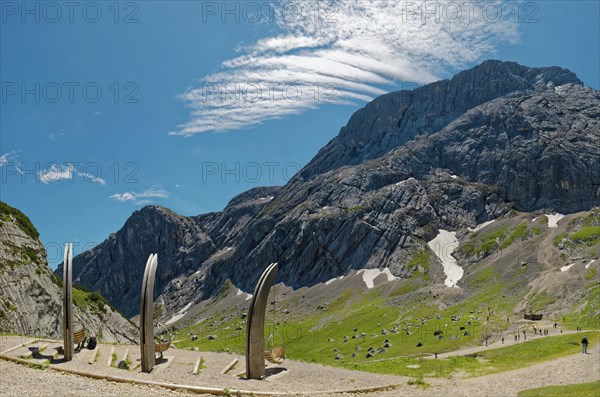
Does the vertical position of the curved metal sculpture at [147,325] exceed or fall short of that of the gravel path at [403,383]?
it exceeds it

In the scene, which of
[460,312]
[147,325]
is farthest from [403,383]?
[460,312]

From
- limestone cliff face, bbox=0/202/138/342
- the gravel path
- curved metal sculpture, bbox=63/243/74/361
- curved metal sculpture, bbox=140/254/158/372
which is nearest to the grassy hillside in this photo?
the gravel path

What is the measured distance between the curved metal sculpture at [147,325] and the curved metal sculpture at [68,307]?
15.9 ft

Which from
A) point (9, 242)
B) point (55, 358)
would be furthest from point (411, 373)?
point (9, 242)

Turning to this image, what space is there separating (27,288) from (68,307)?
28.0 meters

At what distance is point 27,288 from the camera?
185 feet

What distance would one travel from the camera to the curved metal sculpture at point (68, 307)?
31.6 meters

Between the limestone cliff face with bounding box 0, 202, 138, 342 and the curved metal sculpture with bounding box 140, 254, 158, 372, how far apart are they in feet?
73.6

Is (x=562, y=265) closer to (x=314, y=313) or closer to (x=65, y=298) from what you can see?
(x=314, y=313)

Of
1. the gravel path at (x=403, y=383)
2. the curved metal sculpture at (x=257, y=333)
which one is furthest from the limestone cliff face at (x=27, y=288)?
the curved metal sculpture at (x=257, y=333)

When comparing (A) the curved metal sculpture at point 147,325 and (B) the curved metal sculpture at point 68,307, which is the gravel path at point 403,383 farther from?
(A) the curved metal sculpture at point 147,325

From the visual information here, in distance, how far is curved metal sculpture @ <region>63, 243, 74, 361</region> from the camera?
3159cm

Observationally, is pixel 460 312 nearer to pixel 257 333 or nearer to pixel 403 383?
pixel 403 383

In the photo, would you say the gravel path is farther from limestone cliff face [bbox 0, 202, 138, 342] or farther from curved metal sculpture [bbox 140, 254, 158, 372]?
limestone cliff face [bbox 0, 202, 138, 342]
